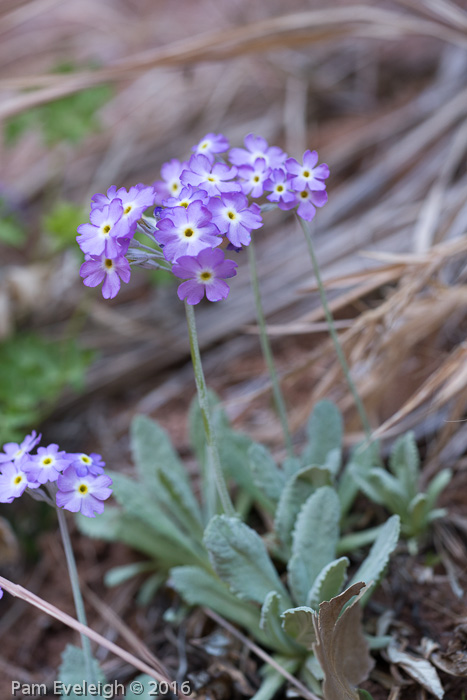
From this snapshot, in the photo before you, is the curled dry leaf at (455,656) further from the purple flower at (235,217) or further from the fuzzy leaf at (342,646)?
the purple flower at (235,217)

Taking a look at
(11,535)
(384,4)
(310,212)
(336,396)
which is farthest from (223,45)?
(384,4)

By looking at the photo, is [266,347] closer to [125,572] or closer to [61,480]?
[61,480]

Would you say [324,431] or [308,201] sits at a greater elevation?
[308,201]

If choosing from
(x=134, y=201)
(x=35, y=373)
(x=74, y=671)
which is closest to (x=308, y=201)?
(x=134, y=201)

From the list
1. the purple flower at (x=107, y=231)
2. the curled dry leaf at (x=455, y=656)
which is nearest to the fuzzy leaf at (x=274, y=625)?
the curled dry leaf at (x=455, y=656)

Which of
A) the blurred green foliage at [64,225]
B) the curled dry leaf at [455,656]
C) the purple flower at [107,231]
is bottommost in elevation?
the curled dry leaf at [455,656]

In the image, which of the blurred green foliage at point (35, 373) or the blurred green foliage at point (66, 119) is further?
the blurred green foliage at point (66, 119)

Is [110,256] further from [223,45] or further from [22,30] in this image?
[22,30]
